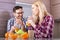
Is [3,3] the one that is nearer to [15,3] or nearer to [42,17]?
[15,3]

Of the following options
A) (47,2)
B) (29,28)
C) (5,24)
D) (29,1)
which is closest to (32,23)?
(29,28)

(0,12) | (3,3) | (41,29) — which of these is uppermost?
(3,3)

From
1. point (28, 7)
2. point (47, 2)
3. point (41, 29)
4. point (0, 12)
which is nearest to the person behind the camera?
point (41, 29)

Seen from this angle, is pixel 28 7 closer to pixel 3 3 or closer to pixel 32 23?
pixel 3 3

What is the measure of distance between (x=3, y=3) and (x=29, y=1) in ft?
1.05

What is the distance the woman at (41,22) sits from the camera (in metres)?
0.96

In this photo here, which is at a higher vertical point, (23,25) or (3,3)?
(3,3)

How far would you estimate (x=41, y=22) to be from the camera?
3.22ft

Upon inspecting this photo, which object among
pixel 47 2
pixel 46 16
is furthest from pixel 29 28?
pixel 47 2

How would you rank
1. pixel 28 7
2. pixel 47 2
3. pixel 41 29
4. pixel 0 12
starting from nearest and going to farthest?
pixel 41 29 < pixel 0 12 < pixel 28 7 < pixel 47 2

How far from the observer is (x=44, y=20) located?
3.28ft

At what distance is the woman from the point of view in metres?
0.96

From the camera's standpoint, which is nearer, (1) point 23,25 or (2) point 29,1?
(1) point 23,25

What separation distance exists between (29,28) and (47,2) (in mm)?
930
